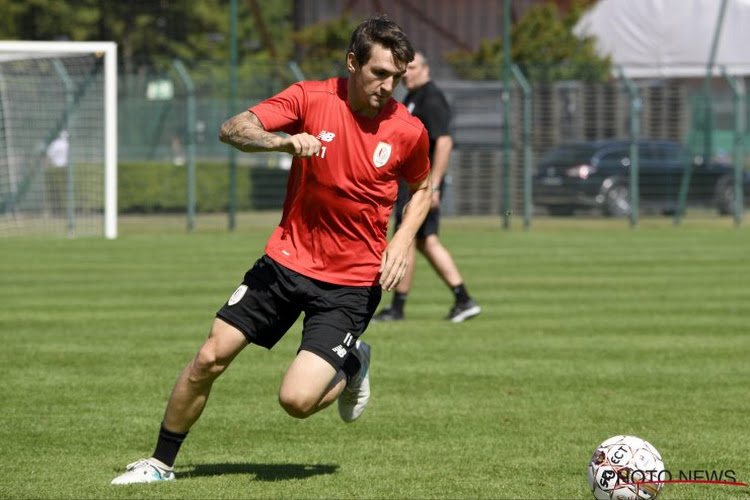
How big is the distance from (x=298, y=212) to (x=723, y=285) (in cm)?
1011

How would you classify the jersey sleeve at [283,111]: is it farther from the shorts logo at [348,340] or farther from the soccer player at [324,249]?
the shorts logo at [348,340]

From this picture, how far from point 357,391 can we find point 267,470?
590 millimetres

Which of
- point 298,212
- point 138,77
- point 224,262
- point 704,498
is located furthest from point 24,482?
point 138,77

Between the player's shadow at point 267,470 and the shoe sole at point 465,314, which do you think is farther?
the shoe sole at point 465,314

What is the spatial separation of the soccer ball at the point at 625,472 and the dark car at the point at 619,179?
73.3 feet

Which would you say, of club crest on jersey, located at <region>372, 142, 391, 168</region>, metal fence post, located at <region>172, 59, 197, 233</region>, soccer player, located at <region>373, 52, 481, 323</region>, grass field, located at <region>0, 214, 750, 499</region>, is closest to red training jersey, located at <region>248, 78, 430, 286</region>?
club crest on jersey, located at <region>372, 142, 391, 168</region>

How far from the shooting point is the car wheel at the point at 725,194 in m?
29.8

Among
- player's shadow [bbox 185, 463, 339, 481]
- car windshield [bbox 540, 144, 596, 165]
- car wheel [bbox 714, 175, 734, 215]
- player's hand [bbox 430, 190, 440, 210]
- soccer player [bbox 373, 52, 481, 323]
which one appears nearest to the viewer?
player's shadow [bbox 185, 463, 339, 481]

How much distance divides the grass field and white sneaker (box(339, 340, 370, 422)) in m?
0.26

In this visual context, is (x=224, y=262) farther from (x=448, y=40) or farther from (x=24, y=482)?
(x=448, y=40)

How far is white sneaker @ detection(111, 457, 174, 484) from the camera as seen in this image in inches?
237

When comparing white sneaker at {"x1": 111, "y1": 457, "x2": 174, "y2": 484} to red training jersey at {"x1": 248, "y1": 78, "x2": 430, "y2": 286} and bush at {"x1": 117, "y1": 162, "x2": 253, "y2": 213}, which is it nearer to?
red training jersey at {"x1": 248, "y1": 78, "x2": 430, "y2": 286}

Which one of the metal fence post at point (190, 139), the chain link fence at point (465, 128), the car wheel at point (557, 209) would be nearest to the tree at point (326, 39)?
the chain link fence at point (465, 128)

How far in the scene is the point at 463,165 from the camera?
28.7 metres
